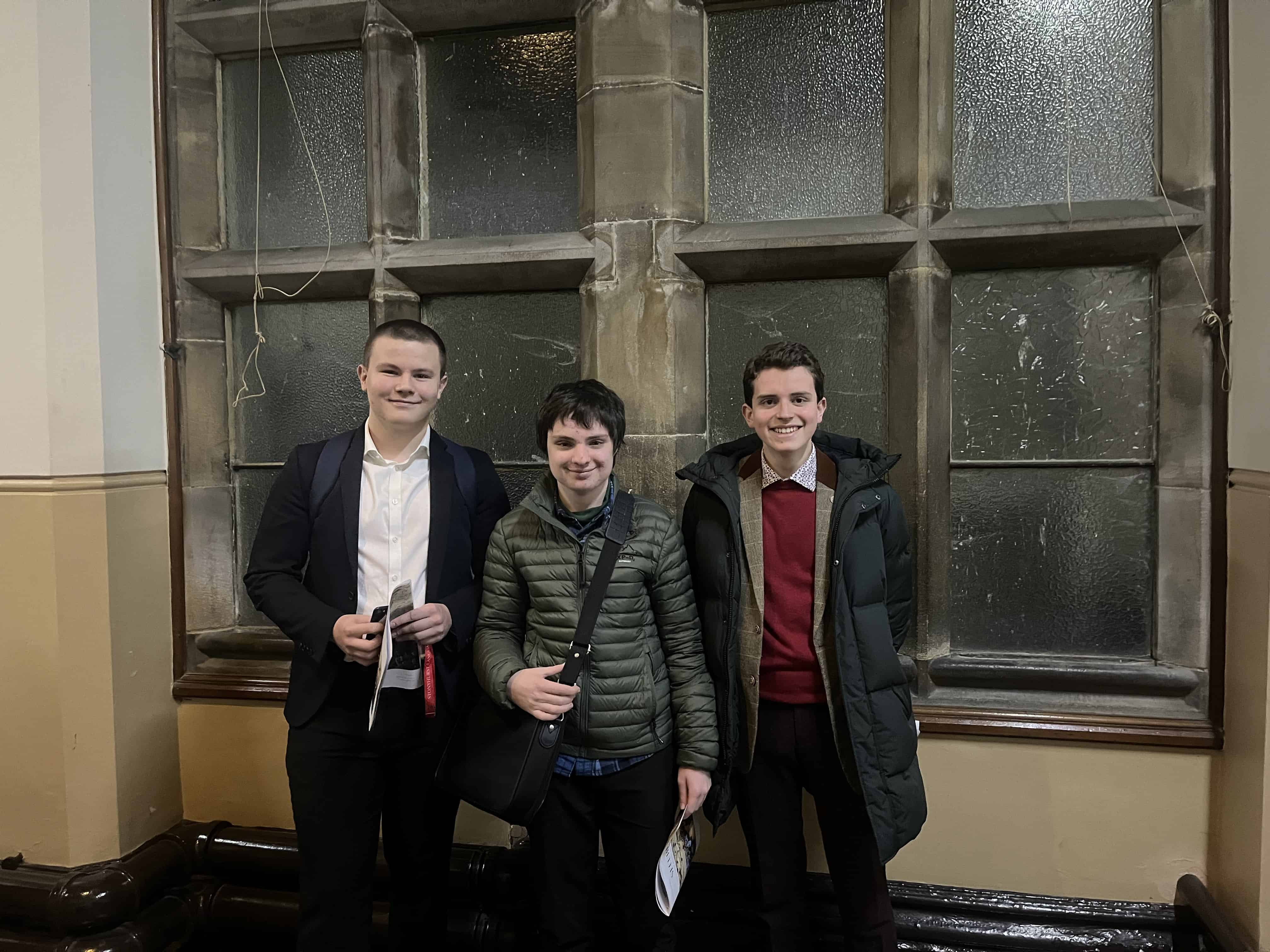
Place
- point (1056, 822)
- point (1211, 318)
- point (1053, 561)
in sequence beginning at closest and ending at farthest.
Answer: point (1211, 318), point (1056, 822), point (1053, 561)

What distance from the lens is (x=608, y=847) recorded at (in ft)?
5.74

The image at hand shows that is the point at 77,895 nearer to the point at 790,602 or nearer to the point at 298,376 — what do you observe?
the point at 298,376

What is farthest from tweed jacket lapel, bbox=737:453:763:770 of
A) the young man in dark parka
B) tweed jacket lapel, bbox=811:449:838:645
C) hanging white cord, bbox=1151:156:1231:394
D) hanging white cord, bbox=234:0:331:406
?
hanging white cord, bbox=234:0:331:406

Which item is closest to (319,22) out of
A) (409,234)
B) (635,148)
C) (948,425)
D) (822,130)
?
(409,234)

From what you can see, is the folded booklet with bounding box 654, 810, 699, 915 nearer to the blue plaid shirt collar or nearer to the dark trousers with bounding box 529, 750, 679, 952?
the dark trousers with bounding box 529, 750, 679, 952

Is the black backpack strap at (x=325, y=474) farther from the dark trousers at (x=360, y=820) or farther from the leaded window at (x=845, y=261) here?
the leaded window at (x=845, y=261)

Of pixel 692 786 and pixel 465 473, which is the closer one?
pixel 692 786

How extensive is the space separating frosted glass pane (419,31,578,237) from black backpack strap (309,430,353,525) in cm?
95

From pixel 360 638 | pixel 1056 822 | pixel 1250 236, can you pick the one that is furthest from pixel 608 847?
pixel 1250 236

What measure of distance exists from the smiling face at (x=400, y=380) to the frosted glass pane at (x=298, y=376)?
2.62 ft

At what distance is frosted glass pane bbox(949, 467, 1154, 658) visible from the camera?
2.20 metres

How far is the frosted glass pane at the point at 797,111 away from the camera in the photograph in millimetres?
2277

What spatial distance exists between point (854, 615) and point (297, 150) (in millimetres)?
2209

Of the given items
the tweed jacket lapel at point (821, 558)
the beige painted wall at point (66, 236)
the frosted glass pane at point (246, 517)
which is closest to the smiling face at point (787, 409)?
the tweed jacket lapel at point (821, 558)
